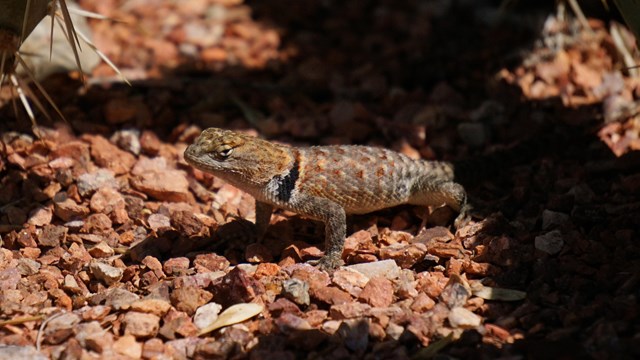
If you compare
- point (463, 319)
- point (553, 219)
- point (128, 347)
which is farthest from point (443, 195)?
point (128, 347)

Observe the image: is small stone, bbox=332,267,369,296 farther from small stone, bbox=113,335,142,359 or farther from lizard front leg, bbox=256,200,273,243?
small stone, bbox=113,335,142,359

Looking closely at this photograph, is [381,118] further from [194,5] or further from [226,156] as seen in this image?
[194,5]

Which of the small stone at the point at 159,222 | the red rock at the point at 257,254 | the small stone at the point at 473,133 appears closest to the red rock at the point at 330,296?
the red rock at the point at 257,254

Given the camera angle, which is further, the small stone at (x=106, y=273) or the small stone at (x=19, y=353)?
the small stone at (x=106, y=273)

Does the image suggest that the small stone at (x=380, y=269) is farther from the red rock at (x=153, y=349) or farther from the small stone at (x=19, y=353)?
the small stone at (x=19, y=353)

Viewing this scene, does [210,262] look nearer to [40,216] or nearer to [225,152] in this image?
[225,152]

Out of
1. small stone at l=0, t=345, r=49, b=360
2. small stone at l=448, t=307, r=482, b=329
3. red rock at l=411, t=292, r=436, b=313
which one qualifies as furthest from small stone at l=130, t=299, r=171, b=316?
small stone at l=448, t=307, r=482, b=329

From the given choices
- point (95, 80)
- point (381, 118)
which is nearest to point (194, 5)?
point (95, 80)
